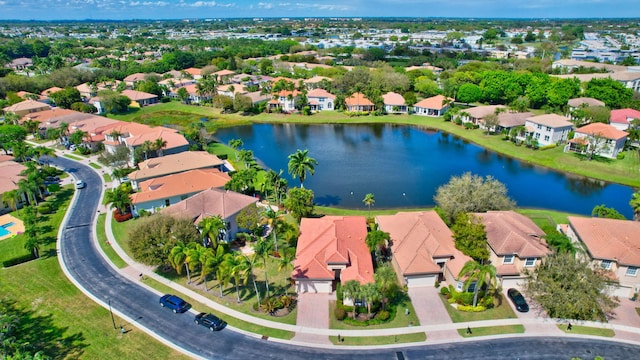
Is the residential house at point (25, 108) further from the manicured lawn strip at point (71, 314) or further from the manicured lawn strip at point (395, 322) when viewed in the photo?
the manicured lawn strip at point (395, 322)

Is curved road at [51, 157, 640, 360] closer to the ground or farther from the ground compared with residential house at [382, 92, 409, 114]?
closer to the ground

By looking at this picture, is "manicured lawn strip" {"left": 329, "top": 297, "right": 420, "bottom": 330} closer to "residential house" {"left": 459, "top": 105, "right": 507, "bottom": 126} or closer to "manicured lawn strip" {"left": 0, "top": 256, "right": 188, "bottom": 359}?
"manicured lawn strip" {"left": 0, "top": 256, "right": 188, "bottom": 359}

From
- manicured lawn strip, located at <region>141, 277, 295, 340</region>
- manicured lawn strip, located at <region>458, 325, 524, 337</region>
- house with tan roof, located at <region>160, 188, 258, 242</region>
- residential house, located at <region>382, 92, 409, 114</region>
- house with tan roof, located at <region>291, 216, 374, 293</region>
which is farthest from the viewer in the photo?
residential house, located at <region>382, 92, 409, 114</region>

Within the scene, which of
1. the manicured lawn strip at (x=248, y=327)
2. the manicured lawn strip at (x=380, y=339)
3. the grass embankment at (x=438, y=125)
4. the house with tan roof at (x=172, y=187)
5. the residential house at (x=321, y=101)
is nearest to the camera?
the manicured lawn strip at (x=380, y=339)

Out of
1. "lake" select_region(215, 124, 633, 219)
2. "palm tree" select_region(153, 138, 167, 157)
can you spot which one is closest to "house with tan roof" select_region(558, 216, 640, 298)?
"lake" select_region(215, 124, 633, 219)

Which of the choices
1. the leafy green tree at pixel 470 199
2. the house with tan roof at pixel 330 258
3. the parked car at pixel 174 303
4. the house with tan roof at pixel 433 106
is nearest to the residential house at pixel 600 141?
the house with tan roof at pixel 433 106

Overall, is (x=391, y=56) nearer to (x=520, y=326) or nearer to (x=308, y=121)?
(x=308, y=121)
